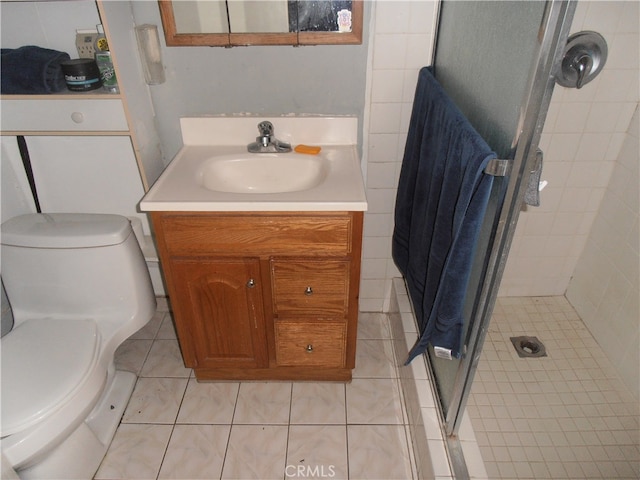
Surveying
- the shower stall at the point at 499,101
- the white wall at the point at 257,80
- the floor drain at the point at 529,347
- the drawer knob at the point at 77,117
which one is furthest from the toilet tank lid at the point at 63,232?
the floor drain at the point at 529,347

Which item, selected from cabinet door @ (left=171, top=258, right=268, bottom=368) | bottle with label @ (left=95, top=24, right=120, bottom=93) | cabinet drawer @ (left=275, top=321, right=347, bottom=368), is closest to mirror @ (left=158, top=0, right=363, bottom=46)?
bottle with label @ (left=95, top=24, right=120, bottom=93)

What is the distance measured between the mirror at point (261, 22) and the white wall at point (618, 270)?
1108 mm

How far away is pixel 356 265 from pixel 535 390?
0.83 meters

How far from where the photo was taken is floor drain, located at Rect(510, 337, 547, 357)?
1675 mm

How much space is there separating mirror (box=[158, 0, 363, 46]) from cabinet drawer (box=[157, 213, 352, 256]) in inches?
24.1

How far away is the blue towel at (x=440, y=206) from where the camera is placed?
890 millimetres

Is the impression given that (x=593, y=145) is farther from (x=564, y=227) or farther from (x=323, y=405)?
(x=323, y=405)

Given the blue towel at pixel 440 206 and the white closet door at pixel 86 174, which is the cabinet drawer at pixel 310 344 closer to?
the blue towel at pixel 440 206

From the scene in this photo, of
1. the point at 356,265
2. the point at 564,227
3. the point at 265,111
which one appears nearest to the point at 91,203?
the point at 265,111

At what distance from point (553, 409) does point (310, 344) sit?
2.81ft

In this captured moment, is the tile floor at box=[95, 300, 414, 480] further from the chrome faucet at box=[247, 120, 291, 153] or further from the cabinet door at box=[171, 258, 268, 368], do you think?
the chrome faucet at box=[247, 120, 291, 153]

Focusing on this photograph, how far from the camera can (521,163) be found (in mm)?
778

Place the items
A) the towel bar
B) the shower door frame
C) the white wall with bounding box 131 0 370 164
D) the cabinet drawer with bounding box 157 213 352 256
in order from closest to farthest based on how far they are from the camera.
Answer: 1. the shower door frame
2. the towel bar
3. the cabinet drawer with bounding box 157 213 352 256
4. the white wall with bounding box 131 0 370 164

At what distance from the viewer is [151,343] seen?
185 cm
